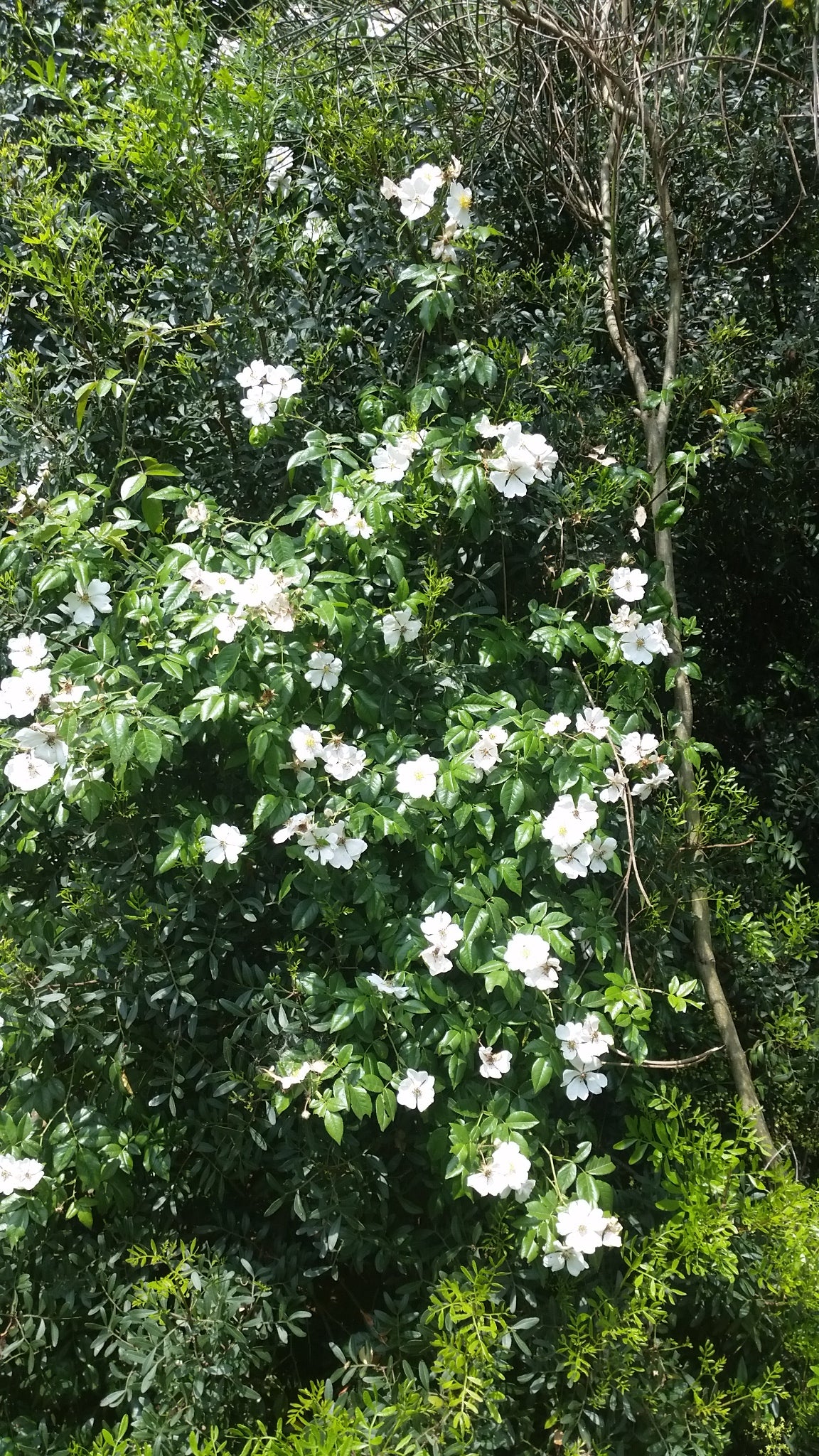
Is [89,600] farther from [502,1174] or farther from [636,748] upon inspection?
[502,1174]

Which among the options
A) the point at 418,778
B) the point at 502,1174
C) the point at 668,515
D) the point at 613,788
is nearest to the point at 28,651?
the point at 418,778

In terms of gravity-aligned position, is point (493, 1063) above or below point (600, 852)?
below

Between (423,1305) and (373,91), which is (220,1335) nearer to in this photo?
(423,1305)

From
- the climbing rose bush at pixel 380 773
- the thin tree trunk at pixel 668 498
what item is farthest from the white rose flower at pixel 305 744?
the thin tree trunk at pixel 668 498

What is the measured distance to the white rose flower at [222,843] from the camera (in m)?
1.67

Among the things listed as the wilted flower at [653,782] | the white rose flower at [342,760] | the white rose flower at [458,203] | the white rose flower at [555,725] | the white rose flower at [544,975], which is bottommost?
the white rose flower at [544,975]

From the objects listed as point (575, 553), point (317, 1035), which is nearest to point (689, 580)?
point (575, 553)

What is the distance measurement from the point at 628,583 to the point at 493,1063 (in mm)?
994

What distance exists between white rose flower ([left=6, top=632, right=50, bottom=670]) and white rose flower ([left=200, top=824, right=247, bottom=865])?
0.42 m

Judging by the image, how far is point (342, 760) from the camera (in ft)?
5.65

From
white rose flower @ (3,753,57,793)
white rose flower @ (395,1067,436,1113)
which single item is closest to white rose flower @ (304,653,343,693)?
white rose flower @ (3,753,57,793)

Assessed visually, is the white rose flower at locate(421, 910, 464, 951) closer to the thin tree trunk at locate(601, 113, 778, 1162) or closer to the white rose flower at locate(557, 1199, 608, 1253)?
the white rose flower at locate(557, 1199, 608, 1253)

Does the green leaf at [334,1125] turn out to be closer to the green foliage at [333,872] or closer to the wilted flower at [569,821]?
the green foliage at [333,872]

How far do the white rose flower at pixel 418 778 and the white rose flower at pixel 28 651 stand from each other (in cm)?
66
